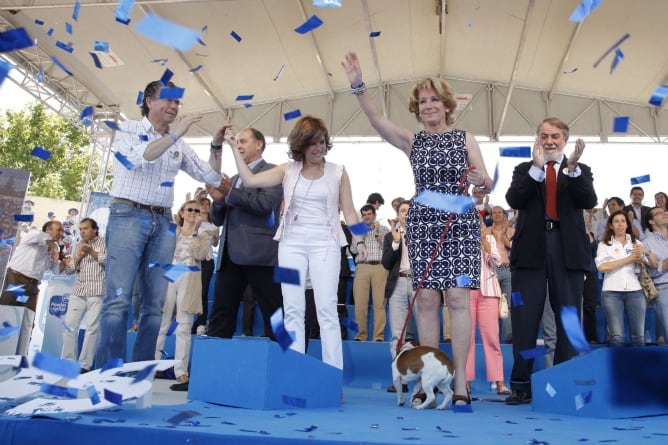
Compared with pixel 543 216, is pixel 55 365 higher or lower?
lower

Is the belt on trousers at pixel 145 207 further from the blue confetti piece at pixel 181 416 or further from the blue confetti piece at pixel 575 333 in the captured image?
the blue confetti piece at pixel 575 333

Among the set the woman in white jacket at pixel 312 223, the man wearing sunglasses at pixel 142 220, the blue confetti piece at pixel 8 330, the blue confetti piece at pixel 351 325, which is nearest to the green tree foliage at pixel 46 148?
the blue confetti piece at pixel 351 325

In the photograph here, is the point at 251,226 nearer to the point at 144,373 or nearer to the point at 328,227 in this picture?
the point at 328,227

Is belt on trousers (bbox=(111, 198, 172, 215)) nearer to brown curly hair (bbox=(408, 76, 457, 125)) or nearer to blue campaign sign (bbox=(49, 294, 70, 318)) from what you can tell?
brown curly hair (bbox=(408, 76, 457, 125))

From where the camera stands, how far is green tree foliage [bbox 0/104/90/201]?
19.8 m

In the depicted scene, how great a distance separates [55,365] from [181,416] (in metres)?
0.40

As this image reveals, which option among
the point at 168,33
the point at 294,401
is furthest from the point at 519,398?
the point at 168,33

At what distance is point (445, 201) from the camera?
2.46 metres

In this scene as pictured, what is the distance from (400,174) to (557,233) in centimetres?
877

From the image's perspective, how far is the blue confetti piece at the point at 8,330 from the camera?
321 centimetres

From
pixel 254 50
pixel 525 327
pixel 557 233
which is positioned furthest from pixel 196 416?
pixel 254 50

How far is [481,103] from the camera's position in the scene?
1248 cm

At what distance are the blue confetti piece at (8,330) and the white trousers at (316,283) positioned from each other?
1.60 metres

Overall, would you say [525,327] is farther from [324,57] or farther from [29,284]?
[324,57]
